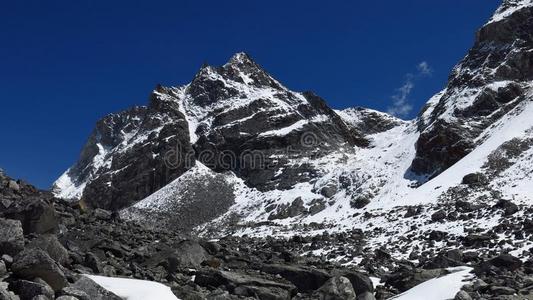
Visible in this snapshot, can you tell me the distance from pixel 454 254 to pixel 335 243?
15744 mm

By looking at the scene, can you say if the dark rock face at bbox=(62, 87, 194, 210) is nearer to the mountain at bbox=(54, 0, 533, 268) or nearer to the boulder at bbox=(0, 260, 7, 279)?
the mountain at bbox=(54, 0, 533, 268)

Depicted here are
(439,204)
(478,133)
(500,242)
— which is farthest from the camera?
(478,133)

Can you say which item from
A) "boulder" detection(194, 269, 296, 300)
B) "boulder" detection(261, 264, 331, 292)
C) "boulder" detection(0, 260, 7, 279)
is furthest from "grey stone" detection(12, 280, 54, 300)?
"boulder" detection(261, 264, 331, 292)

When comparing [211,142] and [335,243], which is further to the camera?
[211,142]

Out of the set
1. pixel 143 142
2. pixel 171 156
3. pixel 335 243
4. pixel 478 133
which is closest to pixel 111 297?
pixel 335 243

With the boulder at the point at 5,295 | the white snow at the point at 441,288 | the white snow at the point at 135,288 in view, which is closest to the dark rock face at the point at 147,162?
the white snow at the point at 135,288

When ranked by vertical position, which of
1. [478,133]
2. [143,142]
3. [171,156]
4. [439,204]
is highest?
[143,142]

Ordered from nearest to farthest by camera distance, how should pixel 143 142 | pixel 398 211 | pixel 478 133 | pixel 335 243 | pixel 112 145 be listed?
pixel 335 243 < pixel 398 211 < pixel 478 133 < pixel 143 142 < pixel 112 145

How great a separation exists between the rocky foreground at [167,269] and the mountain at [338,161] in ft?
38.2

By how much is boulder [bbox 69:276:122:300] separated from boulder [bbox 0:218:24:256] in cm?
193

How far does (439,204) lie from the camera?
46719mm

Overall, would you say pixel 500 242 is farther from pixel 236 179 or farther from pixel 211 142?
pixel 211 142

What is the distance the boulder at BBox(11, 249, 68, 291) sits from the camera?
10.4m

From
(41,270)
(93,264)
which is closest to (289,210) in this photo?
(93,264)
